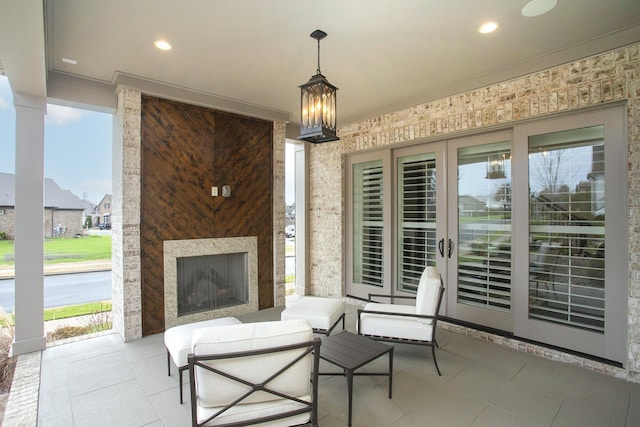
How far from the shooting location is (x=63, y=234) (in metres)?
4.37

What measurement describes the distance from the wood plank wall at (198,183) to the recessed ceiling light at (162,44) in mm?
1106

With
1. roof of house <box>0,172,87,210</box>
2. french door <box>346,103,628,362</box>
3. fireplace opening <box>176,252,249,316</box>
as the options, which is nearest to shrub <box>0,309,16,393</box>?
roof of house <box>0,172,87,210</box>

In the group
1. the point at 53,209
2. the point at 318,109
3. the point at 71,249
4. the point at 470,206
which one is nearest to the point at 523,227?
the point at 470,206

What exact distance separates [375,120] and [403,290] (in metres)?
2.70

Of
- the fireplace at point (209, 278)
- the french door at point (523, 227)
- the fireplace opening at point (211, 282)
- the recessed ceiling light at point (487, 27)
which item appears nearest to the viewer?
the recessed ceiling light at point (487, 27)

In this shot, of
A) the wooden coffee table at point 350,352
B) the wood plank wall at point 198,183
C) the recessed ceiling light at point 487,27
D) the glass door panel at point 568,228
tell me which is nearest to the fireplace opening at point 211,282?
the wood plank wall at point 198,183

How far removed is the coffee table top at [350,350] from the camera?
95.7 inches

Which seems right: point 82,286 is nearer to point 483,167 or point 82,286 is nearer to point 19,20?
point 19,20

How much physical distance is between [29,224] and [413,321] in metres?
4.24

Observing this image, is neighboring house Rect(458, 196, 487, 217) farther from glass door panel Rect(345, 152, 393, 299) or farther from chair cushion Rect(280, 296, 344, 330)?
chair cushion Rect(280, 296, 344, 330)

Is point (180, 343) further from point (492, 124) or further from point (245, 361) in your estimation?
point (492, 124)

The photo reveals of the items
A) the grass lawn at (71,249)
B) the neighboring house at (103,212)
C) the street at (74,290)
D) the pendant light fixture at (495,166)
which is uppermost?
the pendant light fixture at (495,166)

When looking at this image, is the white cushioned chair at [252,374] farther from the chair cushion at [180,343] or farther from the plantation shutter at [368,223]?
the plantation shutter at [368,223]

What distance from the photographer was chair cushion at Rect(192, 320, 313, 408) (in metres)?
1.63
